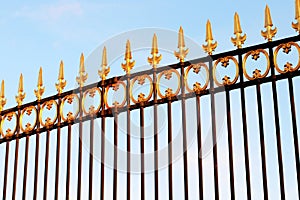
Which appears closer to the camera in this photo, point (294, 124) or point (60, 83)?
point (294, 124)

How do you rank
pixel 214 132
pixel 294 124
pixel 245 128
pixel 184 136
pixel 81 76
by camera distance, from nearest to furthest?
1. pixel 294 124
2. pixel 245 128
3. pixel 214 132
4. pixel 184 136
5. pixel 81 76

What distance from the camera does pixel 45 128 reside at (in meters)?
6.78

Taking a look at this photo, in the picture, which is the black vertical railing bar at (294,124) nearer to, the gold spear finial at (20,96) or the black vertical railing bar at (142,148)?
the black vertical railing bar at (142,148)

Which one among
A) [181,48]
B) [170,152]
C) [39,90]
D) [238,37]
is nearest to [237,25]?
[238,37]

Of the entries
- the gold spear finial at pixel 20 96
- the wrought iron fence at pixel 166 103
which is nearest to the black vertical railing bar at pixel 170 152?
the wrought iron fence at pixel 166 103

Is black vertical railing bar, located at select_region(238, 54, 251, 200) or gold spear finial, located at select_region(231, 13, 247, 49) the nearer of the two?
black vertical railing bar, located at select_region(238, 54, 251, 200)

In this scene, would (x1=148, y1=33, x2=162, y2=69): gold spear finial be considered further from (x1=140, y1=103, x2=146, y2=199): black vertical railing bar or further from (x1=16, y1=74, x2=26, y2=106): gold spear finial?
(x1=16, y1=74, x2=26, y2=106): gold spear finial

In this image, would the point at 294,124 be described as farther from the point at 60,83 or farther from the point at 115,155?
the point at 60,83

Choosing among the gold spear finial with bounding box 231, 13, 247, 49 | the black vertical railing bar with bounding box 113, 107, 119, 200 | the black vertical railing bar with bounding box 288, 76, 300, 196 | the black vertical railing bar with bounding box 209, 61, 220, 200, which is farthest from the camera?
the black vertical railing bar with bounding box 113, 107, 119, 200

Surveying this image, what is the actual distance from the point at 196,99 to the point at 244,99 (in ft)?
1.59

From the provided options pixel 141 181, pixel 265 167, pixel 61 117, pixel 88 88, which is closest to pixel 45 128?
pixel 61 117

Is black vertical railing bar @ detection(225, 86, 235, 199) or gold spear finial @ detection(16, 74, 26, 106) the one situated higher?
gold spear finial @ detection(16, 74, 26, 106)

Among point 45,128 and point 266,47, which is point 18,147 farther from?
point 266,47

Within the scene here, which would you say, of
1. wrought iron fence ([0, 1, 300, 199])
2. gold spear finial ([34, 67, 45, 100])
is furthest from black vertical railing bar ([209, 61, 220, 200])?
gold spear finial ([34, 67, 45, 100])
